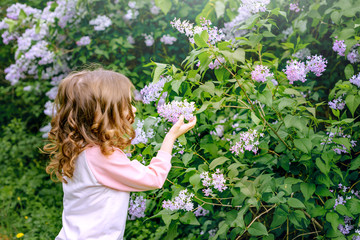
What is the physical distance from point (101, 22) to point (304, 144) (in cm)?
241

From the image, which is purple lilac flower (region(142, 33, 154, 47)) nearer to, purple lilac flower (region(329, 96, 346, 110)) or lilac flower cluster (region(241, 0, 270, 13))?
lilac flower cluster (region(241, 0, 270, 13))

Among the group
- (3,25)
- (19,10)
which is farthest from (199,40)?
(3,25)

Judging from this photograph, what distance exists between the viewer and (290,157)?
2.00 meters

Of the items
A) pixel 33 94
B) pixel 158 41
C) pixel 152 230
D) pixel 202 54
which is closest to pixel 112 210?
pixel 202 54

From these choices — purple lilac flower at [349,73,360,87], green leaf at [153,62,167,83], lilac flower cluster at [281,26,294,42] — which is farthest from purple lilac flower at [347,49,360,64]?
green leaf at [153,62,167,83]

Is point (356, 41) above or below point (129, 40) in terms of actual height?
above

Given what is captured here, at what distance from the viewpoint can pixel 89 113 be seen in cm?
158

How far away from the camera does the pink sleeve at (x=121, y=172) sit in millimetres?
1545

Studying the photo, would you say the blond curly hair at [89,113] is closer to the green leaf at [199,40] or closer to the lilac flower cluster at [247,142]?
the green leaf at [199,40]

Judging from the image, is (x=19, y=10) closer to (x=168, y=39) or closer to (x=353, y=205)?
(x=168, y=39)

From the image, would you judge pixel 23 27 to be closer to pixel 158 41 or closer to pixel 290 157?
pixel 158 41

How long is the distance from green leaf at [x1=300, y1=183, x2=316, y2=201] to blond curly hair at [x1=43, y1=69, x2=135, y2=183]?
97cm

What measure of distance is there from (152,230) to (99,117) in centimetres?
169

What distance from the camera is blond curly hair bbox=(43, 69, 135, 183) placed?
1576 mm
